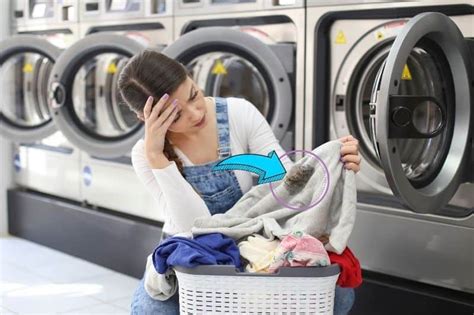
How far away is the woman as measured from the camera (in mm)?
1727

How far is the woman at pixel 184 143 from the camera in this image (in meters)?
1.73

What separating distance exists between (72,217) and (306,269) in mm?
2313


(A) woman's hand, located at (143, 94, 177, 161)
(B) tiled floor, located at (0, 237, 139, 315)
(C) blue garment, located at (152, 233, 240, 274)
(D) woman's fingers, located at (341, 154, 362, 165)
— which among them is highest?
(A) woman's hand, located at (143, 94, 177, 161)

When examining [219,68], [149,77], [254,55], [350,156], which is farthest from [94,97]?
[350,156]

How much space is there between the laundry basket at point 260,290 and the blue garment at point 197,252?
0.09 feet

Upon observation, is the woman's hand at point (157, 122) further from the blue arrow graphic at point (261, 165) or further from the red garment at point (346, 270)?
the red garment at point (346, 270)

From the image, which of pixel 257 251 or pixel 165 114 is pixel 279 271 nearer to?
pixel 257 251

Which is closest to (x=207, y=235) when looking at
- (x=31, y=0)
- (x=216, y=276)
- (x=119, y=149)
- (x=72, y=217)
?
(x=216, y=276)

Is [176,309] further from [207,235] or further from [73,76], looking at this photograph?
[73,76]

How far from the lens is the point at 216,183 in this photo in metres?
1.84

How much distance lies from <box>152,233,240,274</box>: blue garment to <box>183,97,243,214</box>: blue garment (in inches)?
8.2

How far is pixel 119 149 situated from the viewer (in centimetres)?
294

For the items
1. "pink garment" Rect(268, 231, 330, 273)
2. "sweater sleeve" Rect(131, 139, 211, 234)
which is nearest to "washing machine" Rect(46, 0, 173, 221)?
"sweater sleeve" Rect(131, 139, 211, 234)

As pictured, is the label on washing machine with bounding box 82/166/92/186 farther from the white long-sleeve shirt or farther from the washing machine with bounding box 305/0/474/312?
the white long-sleeve shirt
